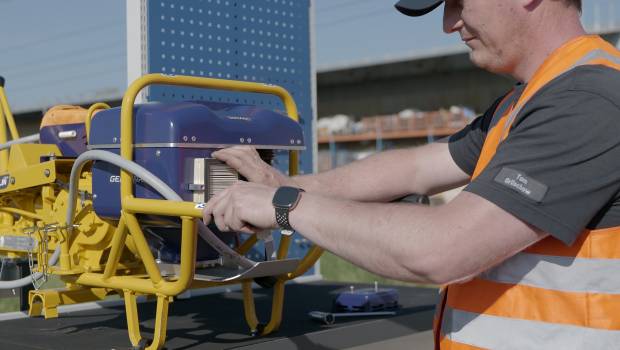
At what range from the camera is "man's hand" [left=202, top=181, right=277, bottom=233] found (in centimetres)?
161

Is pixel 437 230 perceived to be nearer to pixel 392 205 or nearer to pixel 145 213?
pixel 392 205

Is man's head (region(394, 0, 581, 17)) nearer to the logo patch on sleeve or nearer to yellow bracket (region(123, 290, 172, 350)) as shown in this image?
the logo patch on sleeve

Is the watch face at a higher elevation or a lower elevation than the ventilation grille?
higher

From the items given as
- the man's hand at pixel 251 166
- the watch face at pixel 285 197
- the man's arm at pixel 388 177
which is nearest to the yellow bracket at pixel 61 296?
the man's hand at pixel 251 166

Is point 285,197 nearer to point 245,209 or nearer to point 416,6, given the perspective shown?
point 245,209

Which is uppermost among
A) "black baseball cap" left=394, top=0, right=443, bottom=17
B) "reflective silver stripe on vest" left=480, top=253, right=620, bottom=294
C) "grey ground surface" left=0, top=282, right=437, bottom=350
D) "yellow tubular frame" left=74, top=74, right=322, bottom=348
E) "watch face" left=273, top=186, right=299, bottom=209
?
"black baseball cap" left=394, top=0, right=443, bottom=17

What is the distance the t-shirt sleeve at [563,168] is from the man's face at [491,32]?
0.79ft

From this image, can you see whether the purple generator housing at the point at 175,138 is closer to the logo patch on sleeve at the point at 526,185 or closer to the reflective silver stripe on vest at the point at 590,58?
the reflective silver stripe on vest at the point at 590,58

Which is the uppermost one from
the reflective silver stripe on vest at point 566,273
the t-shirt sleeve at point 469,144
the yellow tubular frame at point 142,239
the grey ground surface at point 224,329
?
the t-shirt sleeve at point 469,144

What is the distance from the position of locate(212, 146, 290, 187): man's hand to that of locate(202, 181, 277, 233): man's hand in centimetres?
63

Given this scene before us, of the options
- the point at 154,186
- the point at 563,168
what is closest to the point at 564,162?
the point at 563,168

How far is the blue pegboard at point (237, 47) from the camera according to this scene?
5.12m

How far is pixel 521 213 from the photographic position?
1.34 metres

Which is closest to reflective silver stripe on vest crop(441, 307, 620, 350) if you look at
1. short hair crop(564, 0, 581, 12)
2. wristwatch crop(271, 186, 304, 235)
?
wristwatch crop(271, 186, 304, 235)
